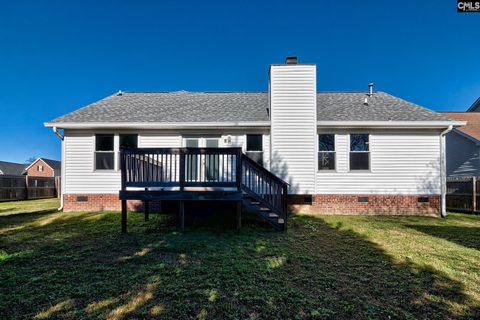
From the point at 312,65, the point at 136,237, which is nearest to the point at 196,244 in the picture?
the point at 136,237

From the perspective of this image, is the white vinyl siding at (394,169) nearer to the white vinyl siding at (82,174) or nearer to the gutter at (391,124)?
the gutter at (391,124)

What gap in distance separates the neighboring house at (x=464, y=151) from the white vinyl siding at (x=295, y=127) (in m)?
11.5

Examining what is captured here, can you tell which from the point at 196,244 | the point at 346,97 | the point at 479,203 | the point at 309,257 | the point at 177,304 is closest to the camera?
the point at 177,304

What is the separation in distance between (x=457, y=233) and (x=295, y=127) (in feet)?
18.2

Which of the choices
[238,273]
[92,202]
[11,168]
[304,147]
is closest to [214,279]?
[238,273]

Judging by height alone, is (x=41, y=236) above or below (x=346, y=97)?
below

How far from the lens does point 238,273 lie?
3721 mm

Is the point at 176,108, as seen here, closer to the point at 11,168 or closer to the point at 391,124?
the point at 391,124

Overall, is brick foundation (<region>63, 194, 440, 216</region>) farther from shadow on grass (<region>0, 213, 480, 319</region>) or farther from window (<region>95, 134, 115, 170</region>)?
window (<region>95, 134, 115, 170</region>)

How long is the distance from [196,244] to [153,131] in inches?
227

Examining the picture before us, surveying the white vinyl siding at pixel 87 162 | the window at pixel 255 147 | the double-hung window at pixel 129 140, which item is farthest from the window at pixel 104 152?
the window at pixel 255 147

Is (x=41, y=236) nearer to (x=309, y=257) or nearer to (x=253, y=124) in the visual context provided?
(x=309, y=257)

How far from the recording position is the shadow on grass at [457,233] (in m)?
5.59

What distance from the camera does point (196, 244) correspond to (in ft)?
17.2
